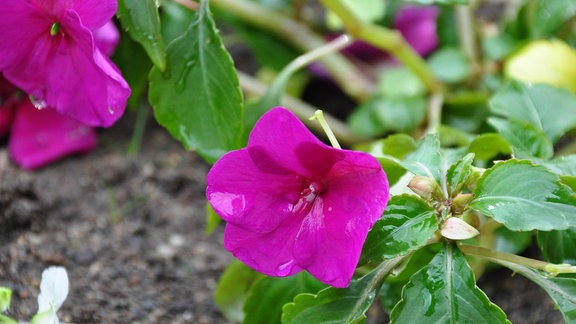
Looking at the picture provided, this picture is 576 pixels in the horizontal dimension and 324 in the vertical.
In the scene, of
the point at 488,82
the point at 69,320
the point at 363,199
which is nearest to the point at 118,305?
the point at 69,320

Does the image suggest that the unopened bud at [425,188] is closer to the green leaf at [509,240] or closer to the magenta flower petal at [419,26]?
the green leaf at [509,240]

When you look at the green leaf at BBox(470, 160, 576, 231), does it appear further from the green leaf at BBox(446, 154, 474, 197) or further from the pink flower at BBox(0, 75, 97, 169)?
the pink flower at BBox(0, 75, 97, 169)

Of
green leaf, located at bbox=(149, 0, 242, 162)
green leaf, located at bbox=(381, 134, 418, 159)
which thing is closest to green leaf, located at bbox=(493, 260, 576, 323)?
green leaf, located at bbox=(381, 134, 418, 159)

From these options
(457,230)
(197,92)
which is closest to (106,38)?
(197,92)

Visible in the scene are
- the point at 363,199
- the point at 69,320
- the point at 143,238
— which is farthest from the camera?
the point at 143,238

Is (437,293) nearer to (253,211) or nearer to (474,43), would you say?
(253,211)
